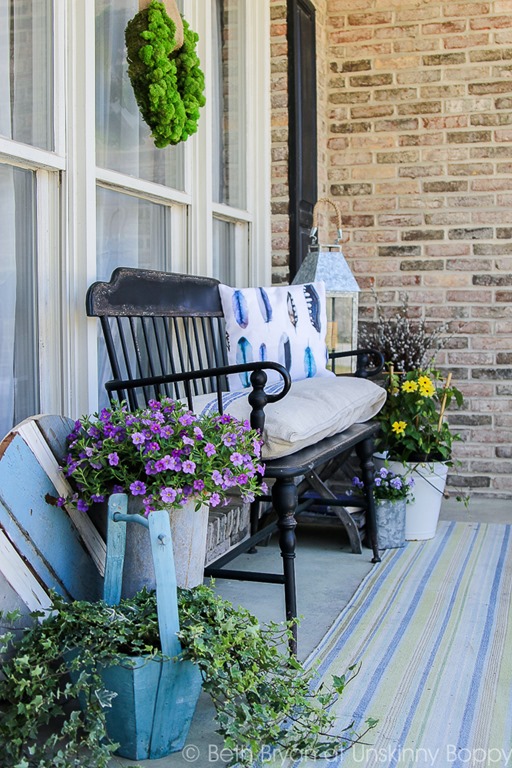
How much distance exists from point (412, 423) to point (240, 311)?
961mm

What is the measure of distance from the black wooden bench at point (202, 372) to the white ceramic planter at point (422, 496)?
0.89 ft

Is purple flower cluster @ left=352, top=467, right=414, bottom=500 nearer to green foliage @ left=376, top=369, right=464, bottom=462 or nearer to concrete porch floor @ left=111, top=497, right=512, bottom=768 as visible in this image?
green foliage @ left=376, top=369, right=464, bottom=462

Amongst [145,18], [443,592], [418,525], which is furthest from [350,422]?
[145,18]

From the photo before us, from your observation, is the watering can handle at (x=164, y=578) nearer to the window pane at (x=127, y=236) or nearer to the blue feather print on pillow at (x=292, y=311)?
the window pane at (x=127, y=236)

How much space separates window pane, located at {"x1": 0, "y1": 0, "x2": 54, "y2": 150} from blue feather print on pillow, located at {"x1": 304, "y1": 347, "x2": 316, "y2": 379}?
4.21ft

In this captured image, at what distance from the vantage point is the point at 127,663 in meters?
1.70

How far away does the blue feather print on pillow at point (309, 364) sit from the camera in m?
3.32

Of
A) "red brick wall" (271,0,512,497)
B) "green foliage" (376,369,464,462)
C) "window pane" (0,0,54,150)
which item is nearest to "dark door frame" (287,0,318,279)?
"red brick wall" (271,0,512,497)

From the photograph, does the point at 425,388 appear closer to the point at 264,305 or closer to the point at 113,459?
the point at 264,305

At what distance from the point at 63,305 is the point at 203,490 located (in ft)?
2.64

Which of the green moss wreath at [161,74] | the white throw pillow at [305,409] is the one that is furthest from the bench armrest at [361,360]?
the green moss wreath at [161,74]

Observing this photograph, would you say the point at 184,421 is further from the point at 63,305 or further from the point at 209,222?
the point at 209,222

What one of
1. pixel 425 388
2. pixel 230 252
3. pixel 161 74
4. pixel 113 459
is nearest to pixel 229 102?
→ pixel 230 252

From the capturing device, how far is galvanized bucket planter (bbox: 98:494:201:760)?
172 centimetres
